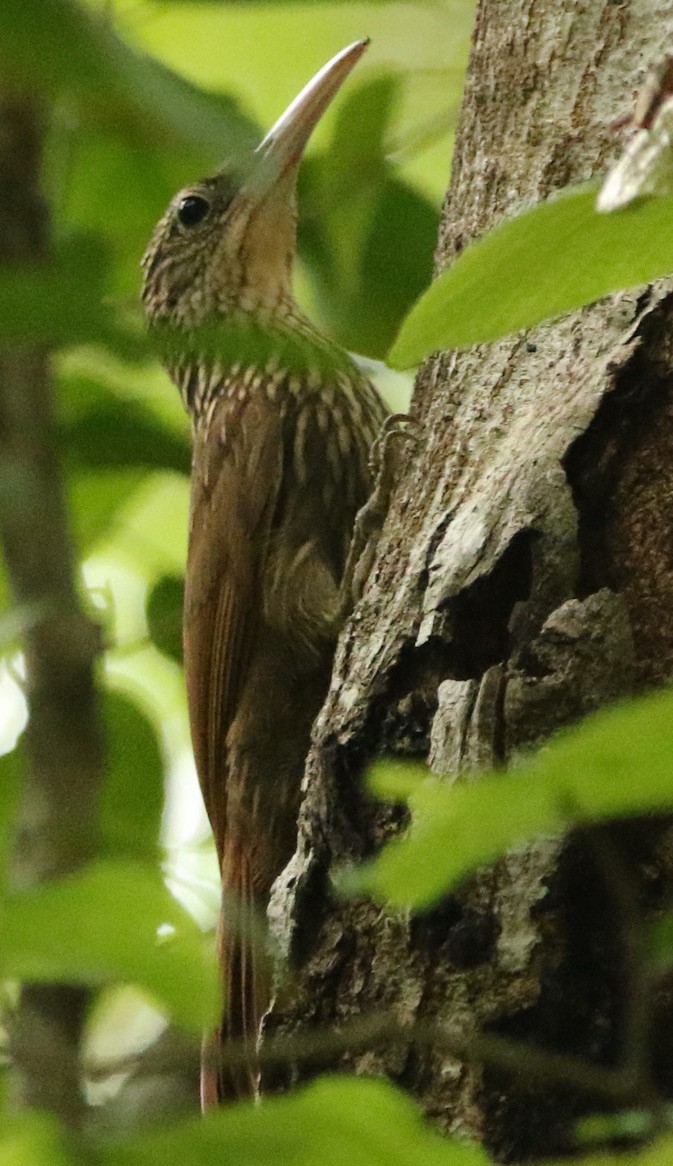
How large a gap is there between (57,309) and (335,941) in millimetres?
1067

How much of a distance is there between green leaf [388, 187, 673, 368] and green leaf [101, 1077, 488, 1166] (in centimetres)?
35

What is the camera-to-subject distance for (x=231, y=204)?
134 inches

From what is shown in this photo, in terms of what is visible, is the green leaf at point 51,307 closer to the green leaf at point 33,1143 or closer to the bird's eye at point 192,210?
the green leaf at point 33,1143

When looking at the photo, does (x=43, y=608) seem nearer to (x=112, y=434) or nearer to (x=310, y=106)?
(x=112, y=434)

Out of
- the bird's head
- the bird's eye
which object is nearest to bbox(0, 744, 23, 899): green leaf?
the bird's head

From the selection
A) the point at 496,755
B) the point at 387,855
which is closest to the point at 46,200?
the point at 496,755

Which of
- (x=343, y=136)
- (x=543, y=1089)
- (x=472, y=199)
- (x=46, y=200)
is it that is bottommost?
(x=543, y=1089)

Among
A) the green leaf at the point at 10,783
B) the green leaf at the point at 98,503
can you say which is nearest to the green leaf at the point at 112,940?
the green leaf at the point at 10,783

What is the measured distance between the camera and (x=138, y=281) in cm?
227

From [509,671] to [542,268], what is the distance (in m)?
0.82

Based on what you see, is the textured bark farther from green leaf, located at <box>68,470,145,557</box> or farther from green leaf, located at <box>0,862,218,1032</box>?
green leaf, located at <box>0,862,218,1032</box>

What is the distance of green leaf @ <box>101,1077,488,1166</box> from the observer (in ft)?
1.74

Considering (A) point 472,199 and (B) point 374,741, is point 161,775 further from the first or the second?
(A) point 472,199

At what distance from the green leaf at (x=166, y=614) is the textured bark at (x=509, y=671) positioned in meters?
0.93
